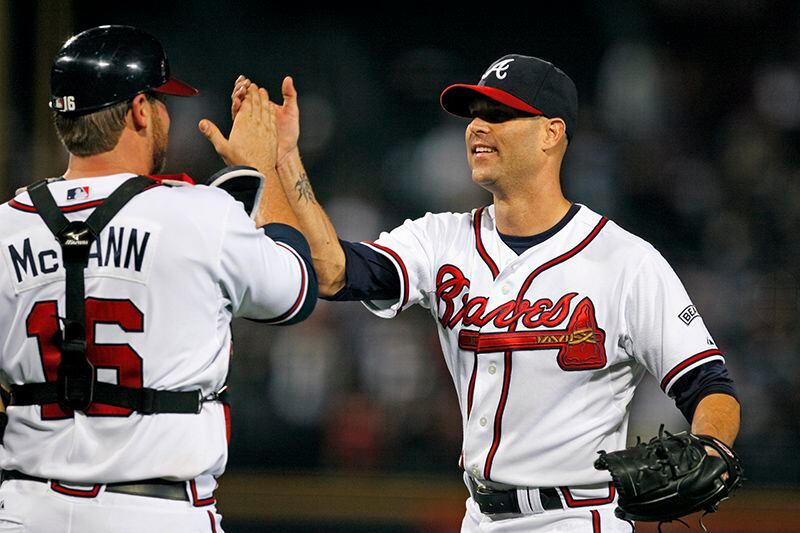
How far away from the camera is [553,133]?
121 inches

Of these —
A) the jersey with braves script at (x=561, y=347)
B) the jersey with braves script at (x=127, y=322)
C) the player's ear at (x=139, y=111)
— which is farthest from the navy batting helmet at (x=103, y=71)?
the jersey with braves script at (x=561, y=347)

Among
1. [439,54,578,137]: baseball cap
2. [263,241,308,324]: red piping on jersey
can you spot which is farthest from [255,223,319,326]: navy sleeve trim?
[439,54,578,137]: baseball cap

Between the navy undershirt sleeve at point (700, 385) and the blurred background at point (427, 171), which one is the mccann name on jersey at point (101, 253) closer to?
the navy undershirt sleeve at point (700, 385)

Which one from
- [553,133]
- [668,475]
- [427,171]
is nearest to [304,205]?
[553,133]

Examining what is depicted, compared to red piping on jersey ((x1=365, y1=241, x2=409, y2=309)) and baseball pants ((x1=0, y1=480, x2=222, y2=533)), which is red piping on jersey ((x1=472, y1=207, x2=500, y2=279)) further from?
baseball pants ((x1=0, y1=480, x2=222, y2=533))

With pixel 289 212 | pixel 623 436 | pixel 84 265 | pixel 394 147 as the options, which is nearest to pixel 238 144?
pixel 289 212

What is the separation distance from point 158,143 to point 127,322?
1.37 ft

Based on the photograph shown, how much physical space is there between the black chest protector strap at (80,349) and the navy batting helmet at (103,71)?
0.20m

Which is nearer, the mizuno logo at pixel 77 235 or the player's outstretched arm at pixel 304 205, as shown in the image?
the mizuno logo at pixel 77 235

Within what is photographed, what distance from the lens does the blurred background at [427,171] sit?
6172 millimetres

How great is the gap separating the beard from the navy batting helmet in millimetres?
64

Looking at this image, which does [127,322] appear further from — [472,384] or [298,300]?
[472,384]

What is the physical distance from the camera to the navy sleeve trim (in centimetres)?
230

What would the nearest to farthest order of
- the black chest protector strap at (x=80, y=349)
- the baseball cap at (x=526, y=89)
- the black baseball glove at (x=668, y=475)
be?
the black chest protector strap at (x=80, y=349)
the black baseball glove at (x=668, y=475)
the baseball cap at (x=526, y=89)
